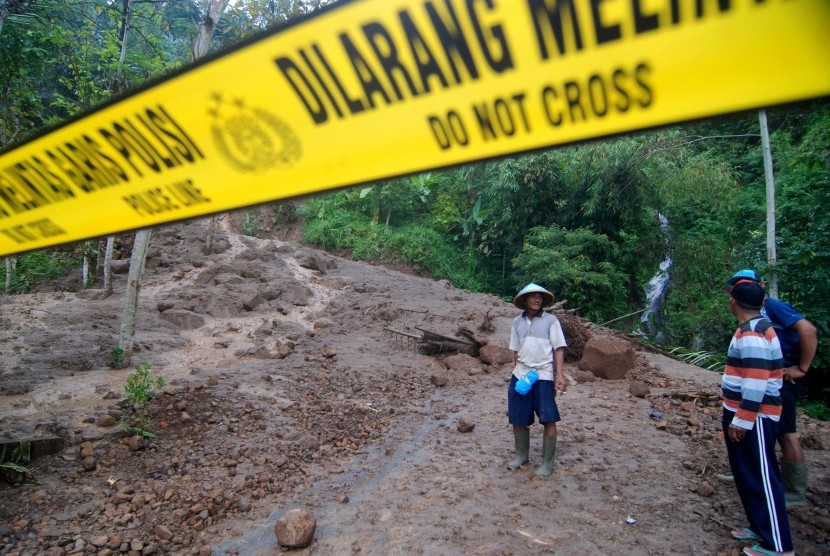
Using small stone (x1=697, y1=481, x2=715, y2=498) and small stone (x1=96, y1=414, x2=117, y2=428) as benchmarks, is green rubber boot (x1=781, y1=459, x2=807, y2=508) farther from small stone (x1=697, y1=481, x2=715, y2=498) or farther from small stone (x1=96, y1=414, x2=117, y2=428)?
small stone (x1=96, y1=414, x2=117, y2=428)

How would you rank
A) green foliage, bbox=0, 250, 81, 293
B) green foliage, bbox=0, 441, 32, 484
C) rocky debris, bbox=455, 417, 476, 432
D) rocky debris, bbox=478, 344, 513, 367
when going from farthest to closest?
1. green foliage, bbox=0, 250, 81, 293
2. rocky debris, bbox=478, 344, 513, 367
3. rocky debris, bbox=455, 417, 476, 432
4. green foliage, bbox=0, 441, 32, 484

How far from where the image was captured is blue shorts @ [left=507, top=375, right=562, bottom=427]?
3.97m

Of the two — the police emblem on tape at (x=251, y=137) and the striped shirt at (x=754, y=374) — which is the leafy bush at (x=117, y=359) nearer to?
the police emblem on tape at (x=251, y=137)

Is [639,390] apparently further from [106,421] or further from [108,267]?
[108,267]

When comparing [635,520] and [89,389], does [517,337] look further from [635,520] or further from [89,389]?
[89,389]

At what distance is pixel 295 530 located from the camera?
125 inches

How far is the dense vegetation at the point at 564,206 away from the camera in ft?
25.6

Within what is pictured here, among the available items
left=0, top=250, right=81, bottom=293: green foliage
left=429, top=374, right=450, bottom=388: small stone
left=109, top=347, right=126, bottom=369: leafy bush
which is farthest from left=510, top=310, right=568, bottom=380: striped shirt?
left=0, top=250, right=81, bottom=293: green foliage

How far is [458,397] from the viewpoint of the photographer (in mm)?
6836

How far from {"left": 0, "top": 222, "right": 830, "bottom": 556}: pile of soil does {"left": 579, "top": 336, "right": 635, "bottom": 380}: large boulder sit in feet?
0.58

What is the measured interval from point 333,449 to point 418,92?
4582mm

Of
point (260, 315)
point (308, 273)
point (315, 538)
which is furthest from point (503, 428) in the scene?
point (308, 273)

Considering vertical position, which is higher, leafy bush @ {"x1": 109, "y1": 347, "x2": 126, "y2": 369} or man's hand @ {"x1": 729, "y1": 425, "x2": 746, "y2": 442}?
leafy bush @ {"x1": 109, "y1": 347, "x2": 126, "y2": 369}

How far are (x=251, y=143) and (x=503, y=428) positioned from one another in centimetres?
484
